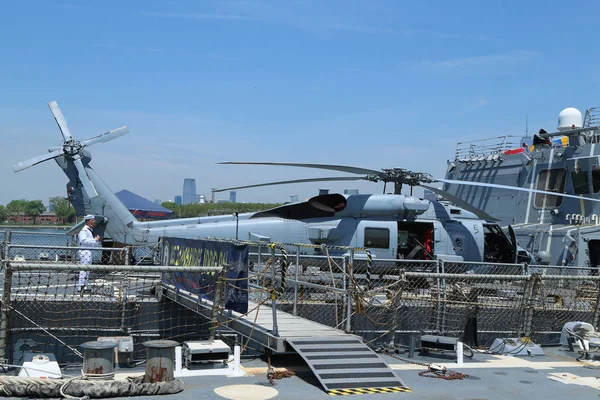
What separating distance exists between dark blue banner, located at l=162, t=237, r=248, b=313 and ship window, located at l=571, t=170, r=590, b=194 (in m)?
15.6

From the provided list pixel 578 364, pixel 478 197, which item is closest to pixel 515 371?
pixel 578 364

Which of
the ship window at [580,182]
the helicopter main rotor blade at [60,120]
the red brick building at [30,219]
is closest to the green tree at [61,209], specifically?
the red brick building at [30,219]

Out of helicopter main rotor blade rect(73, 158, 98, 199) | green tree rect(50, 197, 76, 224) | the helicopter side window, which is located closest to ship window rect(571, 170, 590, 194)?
the helicopter side window

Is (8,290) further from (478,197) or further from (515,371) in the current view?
(478,197)

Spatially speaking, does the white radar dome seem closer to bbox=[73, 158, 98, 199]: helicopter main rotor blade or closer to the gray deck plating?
the gray deck plating

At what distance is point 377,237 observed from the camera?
16719 millimetres

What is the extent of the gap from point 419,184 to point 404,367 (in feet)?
28.1

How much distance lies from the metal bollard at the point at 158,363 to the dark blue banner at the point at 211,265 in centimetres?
192

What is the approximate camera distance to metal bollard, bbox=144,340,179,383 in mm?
7504

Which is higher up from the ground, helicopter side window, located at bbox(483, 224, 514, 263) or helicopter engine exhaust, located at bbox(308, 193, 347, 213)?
helicopter engine exhaust, located at bbox(308, 193, 347, 213)

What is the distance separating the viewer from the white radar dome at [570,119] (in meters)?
Result: 24.0

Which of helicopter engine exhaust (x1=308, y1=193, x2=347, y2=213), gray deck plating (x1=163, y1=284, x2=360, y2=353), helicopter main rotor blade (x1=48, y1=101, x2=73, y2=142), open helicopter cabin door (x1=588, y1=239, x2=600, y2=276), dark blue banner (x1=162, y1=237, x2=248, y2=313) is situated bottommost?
gray deck plating (x1=163, y1=284, x2=360, y2=353)

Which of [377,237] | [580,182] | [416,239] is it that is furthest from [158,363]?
[580,182]

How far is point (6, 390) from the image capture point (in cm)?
702
